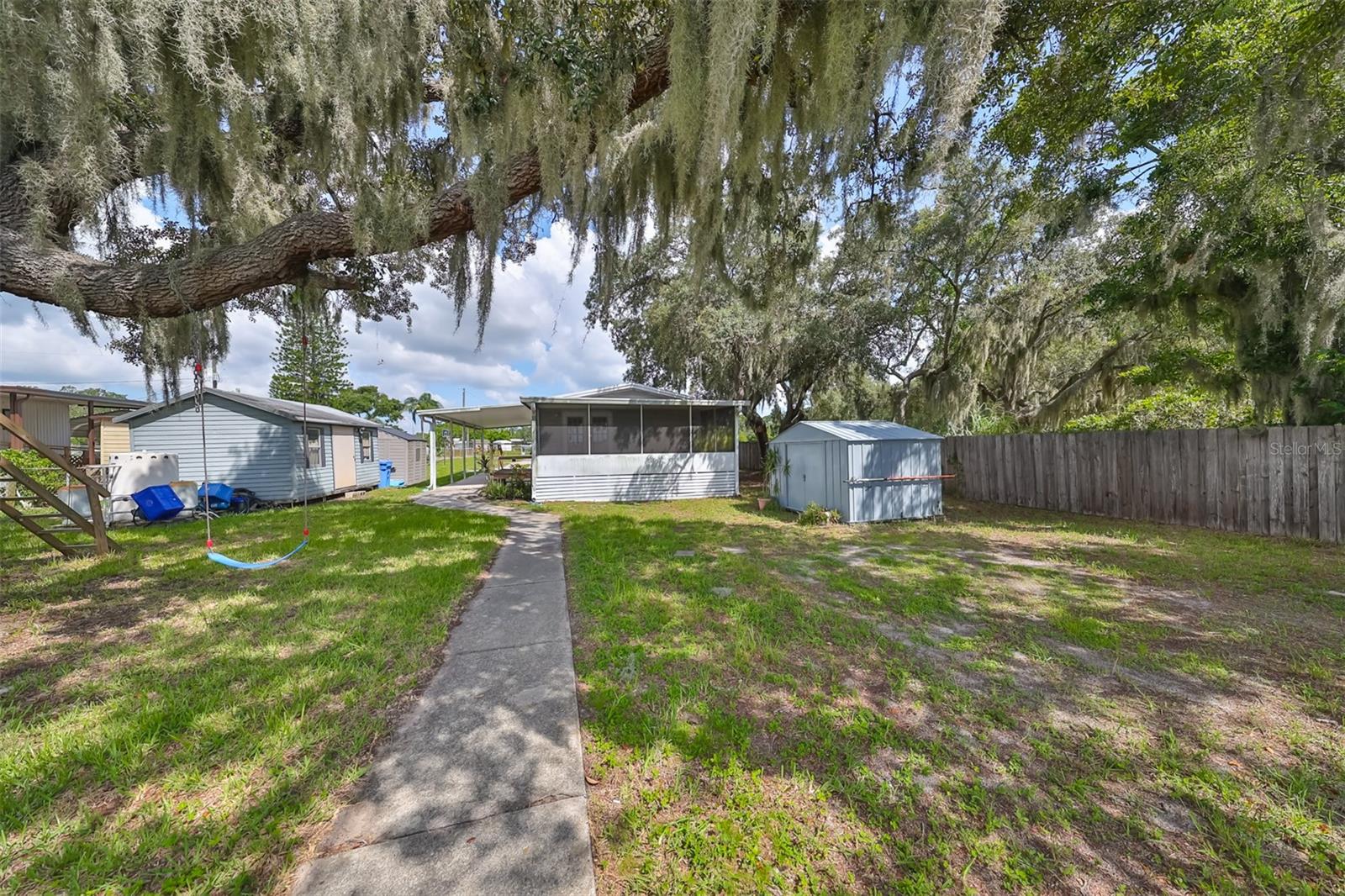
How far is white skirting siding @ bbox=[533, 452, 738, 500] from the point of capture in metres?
10.7

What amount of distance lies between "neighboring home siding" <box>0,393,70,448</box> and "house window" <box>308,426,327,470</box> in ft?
25.8

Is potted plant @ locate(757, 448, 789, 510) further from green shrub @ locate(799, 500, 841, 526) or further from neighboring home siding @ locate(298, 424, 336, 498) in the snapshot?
neighboring home siding @ locate(298, 424, 336, 498)

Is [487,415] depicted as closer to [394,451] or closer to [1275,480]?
[394,451]

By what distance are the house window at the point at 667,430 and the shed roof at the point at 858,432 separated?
10.5ft

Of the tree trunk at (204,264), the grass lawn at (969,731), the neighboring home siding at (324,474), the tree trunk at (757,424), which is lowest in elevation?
the grass lawn at (969,731)

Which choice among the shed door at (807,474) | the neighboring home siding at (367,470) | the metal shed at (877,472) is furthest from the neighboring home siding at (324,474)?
the metal shed at (877,472)

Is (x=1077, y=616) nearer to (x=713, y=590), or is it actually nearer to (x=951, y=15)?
(x=713, y=590)

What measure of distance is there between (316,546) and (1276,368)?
12252 mm

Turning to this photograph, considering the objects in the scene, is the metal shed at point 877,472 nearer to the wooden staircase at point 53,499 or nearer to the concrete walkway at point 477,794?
the concrete walkway at point 477,794

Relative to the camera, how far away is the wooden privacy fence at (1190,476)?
536 cm

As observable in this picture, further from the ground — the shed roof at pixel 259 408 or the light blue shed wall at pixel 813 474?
the shed roof at pixel 259 408

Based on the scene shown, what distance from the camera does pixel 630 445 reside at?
1105 centimetres

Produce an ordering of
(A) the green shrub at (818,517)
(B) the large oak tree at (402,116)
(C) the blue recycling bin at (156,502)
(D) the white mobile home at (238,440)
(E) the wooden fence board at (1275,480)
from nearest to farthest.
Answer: (B) the large oak tree at (402,116), (E) the wooden fence board at (1275,480), (A) the green shrub at (818,517), (C) the blue recycling bin at (156,502), (D) the white mobile home at (238,440)

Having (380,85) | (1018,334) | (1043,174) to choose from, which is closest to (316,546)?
(380,85)
